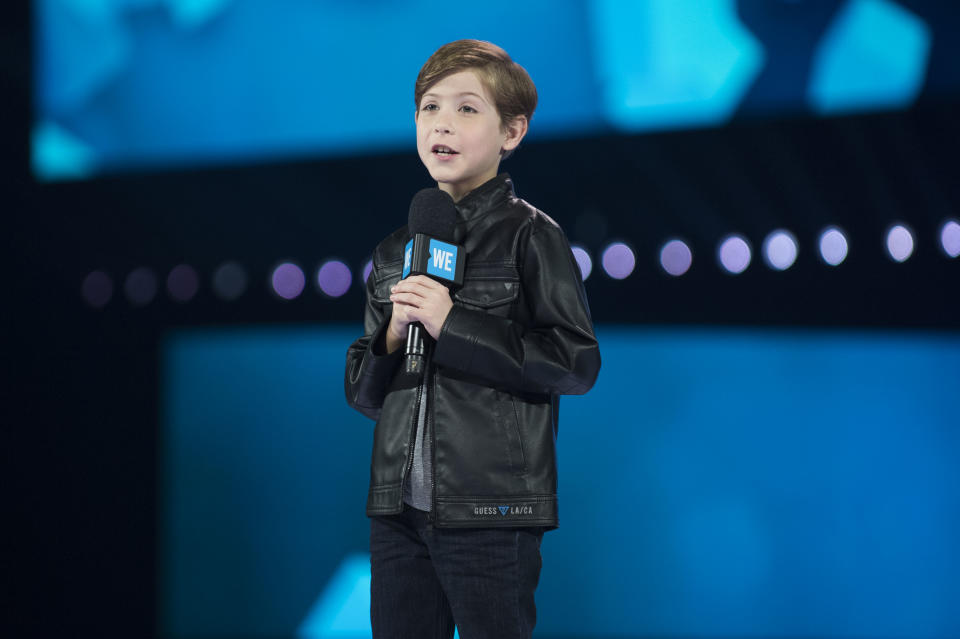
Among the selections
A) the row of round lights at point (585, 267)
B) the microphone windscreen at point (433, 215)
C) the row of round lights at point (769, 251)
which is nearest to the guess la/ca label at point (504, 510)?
the microphone windscreen at point (433, 215)

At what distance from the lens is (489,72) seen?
1.46m

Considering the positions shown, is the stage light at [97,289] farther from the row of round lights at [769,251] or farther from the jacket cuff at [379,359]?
the jacket cuff at [379,359]

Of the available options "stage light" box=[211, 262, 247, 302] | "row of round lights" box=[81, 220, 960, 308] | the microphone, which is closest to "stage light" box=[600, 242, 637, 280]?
"row of round lights" box=[81, 220, 960, 308]

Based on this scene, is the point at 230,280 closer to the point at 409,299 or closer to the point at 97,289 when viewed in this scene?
the point at 97,289

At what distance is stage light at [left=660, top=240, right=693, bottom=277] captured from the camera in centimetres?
255

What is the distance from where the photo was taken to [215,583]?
9.82ft

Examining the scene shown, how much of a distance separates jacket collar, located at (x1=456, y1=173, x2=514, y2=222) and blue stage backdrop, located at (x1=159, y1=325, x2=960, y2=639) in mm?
1280

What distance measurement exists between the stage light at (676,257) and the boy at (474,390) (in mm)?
1152

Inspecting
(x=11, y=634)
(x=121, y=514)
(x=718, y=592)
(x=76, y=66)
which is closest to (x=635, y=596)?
(x=718, y=592)

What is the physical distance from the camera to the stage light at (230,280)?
289cm

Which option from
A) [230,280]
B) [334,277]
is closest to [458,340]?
[334,277]

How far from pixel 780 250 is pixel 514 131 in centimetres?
120

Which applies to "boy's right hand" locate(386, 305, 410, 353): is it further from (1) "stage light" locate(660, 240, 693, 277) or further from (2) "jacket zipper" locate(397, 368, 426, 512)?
(1) "stage light" locate(660, 240, 693, 277)

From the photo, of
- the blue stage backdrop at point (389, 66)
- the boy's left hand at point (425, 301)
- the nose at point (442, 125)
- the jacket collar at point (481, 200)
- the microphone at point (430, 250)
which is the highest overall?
the blue stage backdrop at point (389, 66)
